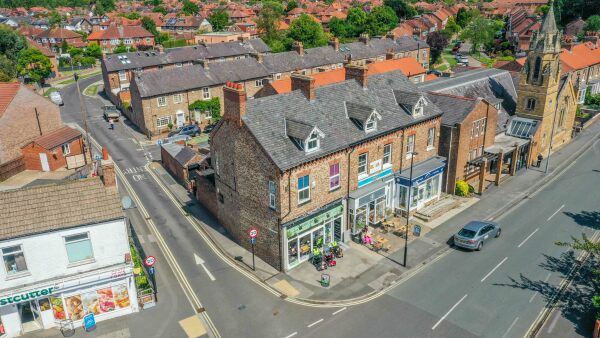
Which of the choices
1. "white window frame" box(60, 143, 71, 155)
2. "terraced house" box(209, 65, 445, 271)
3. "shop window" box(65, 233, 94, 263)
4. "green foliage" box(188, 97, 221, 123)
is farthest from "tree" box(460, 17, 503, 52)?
"shop window" box(65, 233, 94, 263)

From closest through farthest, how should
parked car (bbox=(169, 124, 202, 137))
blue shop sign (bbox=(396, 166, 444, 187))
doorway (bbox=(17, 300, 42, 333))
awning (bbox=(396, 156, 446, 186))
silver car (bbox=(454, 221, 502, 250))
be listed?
doorway (bbox=(17, 300, 42, 333)) < silver car (bbox=(454, 221, 502, 250)) < blue shop sign (bbox=(396, 166, 444, 187)) < awning (bbox=(396, 156, 446, 186)) < parked car (bbox=(169, 124, 202, 137))

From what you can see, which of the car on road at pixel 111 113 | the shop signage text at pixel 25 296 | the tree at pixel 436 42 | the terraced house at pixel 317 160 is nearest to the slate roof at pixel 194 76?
the car on road at pixel 111 113

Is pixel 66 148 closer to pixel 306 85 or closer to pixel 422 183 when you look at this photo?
pixel 306 85

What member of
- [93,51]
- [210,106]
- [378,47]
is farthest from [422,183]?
[93,51]

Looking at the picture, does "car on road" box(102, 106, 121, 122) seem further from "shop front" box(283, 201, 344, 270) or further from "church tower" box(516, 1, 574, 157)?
"church tower" box(516, 1, 574, 157)

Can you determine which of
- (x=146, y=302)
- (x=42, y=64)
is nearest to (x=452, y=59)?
(x=42, y=64)

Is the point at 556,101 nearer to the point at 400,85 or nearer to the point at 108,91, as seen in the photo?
the point at 400,85

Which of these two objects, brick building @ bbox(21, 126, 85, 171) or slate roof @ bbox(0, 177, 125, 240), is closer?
slate roof @ bbox(0, 177, 125, 240)
